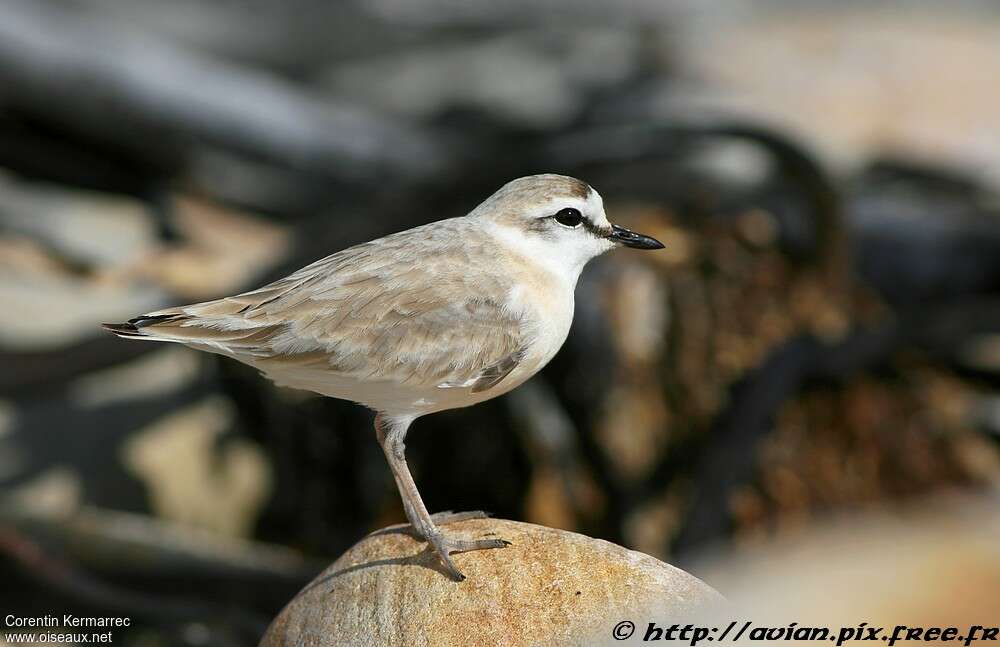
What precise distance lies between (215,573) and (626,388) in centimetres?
335

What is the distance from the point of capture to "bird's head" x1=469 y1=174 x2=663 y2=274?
201 inches

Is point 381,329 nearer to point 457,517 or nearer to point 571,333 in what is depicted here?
point 457,517

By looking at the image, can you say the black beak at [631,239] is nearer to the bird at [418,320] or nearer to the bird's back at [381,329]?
the bird at [418,320]

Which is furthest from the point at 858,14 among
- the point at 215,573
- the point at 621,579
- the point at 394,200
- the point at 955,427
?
the point at 621,579

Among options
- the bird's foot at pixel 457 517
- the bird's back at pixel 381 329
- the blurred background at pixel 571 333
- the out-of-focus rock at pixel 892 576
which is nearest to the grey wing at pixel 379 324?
the bird's back at pixel 381 329

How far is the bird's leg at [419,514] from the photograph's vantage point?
4715 millimetres

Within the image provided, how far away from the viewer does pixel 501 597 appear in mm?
4551

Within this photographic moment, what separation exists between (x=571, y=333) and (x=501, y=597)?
423 cm

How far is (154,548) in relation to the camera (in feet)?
27.4

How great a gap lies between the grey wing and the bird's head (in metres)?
0.31

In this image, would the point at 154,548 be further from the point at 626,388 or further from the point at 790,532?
the point at 790,532
